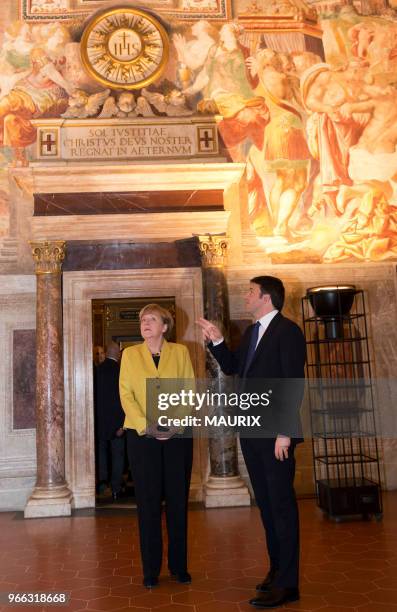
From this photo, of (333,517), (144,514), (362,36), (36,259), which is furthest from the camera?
(362,36)

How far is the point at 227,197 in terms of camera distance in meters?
7.91

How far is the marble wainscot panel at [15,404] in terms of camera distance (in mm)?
7223

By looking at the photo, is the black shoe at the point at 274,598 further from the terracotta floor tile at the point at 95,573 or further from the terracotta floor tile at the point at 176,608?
the terracotta floor tile at the point at 95,573

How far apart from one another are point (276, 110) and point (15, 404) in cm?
529

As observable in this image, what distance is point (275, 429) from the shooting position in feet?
11.7

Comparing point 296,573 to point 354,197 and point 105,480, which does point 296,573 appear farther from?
point 354,197

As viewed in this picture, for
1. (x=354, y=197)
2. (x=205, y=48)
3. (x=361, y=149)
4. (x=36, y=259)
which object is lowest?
(x=36, y=259)

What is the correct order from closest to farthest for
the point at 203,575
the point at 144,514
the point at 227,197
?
the point at 144,514 < the point at 203,575 < the point at 227,197

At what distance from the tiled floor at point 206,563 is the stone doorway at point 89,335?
0.75m

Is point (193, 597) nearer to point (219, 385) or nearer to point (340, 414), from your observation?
point (340, 414)

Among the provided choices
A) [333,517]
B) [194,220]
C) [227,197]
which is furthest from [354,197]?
[333,517]

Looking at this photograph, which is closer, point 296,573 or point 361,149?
point 296,573

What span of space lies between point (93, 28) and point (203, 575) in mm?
7194

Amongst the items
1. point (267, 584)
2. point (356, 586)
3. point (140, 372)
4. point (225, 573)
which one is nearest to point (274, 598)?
point (267, 584)
